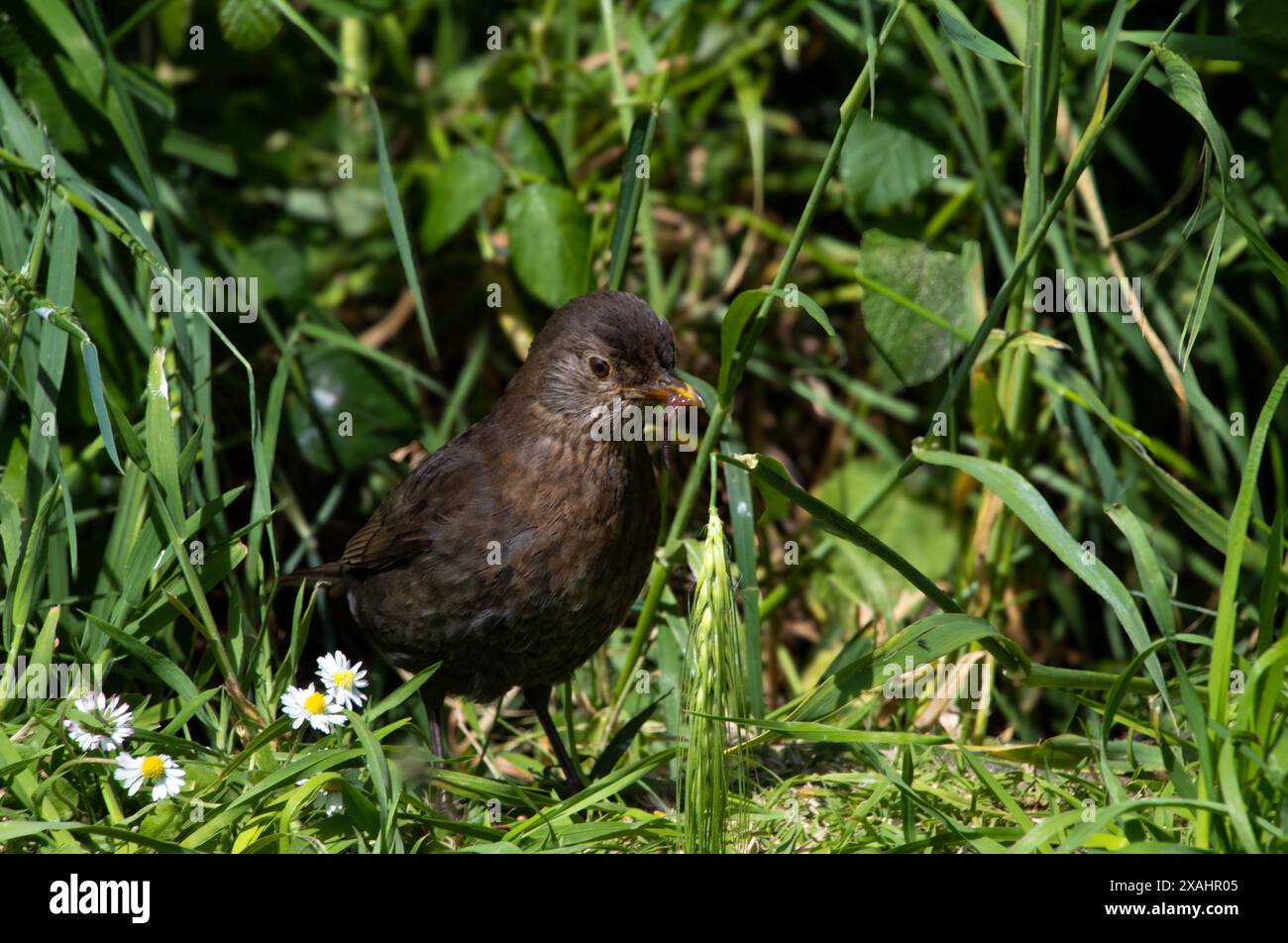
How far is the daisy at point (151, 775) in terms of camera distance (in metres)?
2.60

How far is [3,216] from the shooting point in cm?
327

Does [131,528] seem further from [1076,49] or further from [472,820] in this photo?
[1076,49]

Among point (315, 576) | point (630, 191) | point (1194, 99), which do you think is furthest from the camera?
point (315, 576)

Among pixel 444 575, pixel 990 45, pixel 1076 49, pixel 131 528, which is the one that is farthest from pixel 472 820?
pixel 1076 49

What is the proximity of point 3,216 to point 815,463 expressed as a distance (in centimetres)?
285

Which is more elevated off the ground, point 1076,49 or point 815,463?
point 1076,49

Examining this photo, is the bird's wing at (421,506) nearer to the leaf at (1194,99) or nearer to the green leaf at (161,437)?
the green leaf at (161,437)

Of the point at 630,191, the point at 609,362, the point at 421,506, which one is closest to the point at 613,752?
the point at 421,506

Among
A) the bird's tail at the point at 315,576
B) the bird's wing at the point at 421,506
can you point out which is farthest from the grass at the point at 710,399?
the bird's wing at the point at 421,506

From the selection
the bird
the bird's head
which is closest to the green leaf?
the bird

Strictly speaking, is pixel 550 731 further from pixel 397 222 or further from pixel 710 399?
pixel 397 222

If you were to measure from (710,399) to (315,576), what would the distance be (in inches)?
47.3

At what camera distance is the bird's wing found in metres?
3.33

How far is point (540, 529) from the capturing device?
10.3 feet
